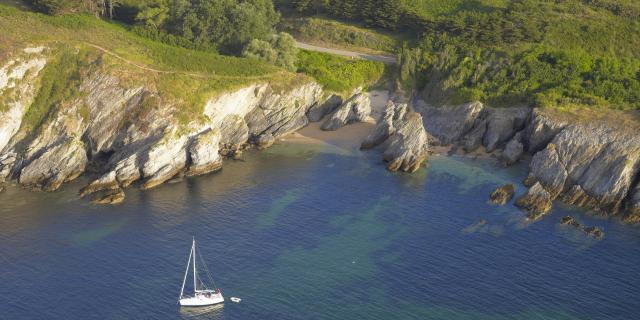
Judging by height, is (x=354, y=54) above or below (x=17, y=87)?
above

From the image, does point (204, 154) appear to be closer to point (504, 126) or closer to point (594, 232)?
point (504, 126)

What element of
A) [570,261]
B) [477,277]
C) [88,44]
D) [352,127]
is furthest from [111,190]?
[570,261]

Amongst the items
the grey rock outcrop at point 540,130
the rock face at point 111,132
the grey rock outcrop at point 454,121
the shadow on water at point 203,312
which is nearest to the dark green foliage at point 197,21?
the rock face at point 111,132

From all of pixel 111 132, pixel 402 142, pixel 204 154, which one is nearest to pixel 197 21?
pixel 111 132

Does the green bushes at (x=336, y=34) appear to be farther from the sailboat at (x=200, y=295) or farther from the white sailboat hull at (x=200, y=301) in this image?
the white sailboat hull at (x=200, y=301)

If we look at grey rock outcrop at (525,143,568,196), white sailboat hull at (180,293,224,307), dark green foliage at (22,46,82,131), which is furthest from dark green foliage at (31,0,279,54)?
white sailboat hull at (180,293,224,307)
